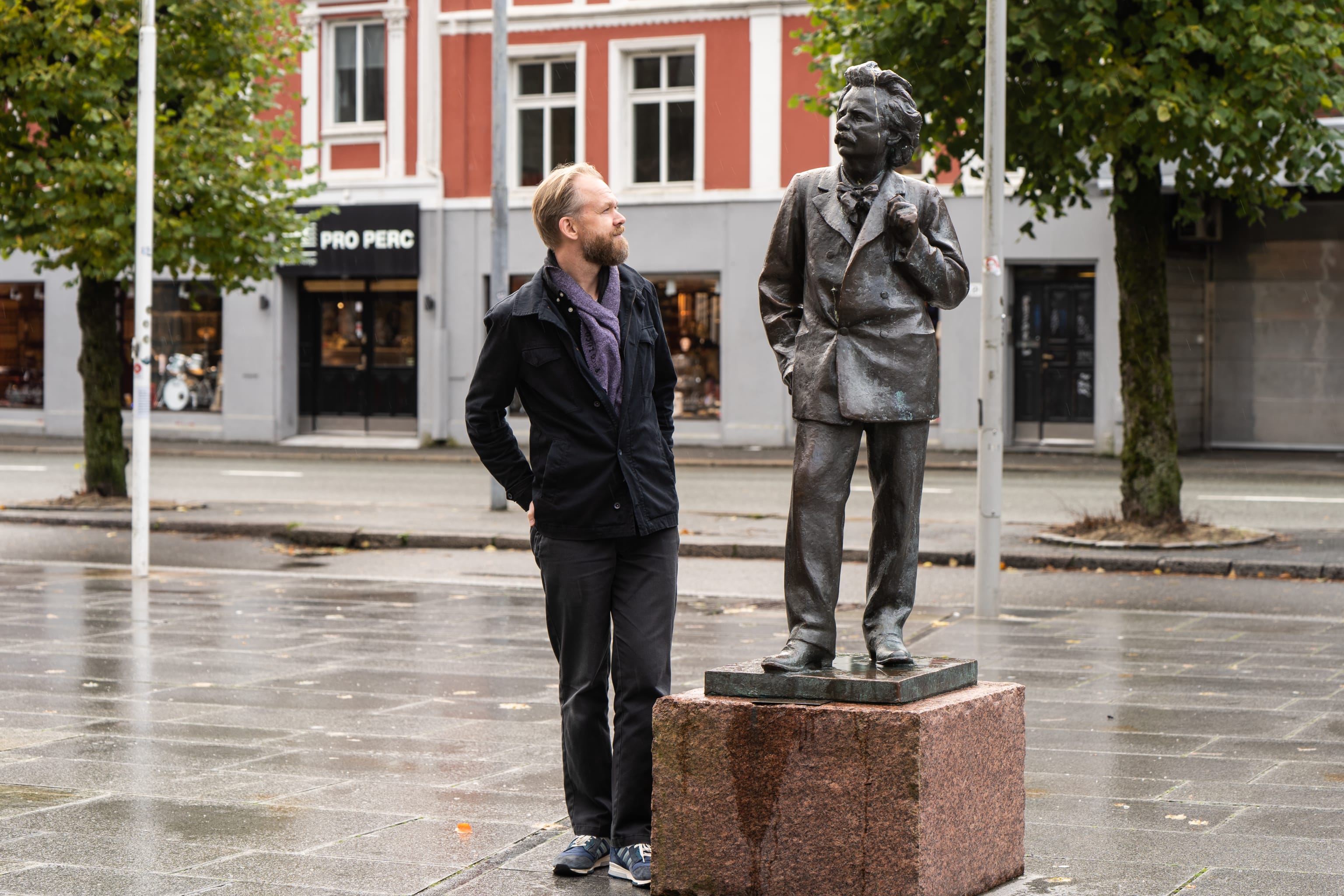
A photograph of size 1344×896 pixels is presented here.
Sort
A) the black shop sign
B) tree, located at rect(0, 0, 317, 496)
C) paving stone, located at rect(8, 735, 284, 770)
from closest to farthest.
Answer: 1. paving stone, located at rect(8, 735, 284, 770)
2. tree, located at rect(0, 0, 317, 496)
3. the black shop sign

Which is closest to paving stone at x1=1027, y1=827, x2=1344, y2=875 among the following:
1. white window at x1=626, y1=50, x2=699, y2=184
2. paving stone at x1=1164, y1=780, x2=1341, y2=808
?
paving stone at x1=1164, y1=780, x2=1341, y2=808

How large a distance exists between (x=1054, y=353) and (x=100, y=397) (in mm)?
14693

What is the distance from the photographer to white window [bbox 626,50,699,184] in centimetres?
2839

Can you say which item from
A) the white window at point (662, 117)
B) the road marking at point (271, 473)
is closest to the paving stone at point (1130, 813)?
the road marking at point (271, 473)

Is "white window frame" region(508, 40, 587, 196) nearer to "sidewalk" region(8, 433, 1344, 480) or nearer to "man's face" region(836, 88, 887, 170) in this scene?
"sidewalk" region(8, 433, 1344, 480)

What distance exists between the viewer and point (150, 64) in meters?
12.6

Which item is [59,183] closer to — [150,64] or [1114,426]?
[150,64]

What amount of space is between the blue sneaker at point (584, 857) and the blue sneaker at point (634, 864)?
0.04m

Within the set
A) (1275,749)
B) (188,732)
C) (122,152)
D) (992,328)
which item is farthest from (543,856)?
(122,152)

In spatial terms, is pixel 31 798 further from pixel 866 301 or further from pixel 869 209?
pixel 869 209

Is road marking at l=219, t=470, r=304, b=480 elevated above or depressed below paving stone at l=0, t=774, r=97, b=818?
above

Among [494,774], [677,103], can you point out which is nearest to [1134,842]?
[494,774]

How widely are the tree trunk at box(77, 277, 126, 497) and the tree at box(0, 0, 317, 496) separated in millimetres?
17

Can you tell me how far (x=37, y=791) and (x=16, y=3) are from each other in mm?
12170
